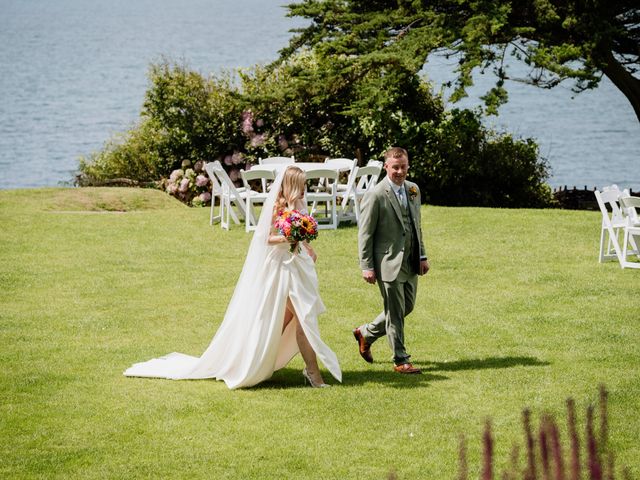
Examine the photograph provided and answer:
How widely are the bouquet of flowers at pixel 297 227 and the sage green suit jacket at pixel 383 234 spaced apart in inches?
22.8

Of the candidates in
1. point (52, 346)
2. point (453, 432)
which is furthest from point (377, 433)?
point (52, 346)

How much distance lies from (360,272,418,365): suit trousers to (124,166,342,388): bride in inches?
25.3

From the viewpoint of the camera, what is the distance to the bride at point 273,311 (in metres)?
8.83

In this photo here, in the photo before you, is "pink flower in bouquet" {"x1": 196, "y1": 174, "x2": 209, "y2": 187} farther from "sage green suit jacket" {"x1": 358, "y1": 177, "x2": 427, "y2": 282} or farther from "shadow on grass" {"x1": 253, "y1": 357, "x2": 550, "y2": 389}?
"sage green suit jacket" {"x1": 358, "y1": 177, "x2": 427, "y2": 282}

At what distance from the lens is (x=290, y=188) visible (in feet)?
29.6

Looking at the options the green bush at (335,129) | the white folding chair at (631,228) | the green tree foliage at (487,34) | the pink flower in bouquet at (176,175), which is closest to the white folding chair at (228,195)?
the green bush at (335,129)

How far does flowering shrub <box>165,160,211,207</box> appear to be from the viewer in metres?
22.2

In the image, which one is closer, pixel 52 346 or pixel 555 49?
pixel 52 346

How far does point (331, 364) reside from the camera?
895cm

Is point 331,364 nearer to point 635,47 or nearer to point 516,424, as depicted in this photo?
point 516,424

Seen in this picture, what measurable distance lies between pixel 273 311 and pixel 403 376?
4.75 ft

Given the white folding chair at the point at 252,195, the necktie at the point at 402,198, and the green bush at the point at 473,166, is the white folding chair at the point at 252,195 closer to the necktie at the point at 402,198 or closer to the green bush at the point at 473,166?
the green bush at the point at 473,166

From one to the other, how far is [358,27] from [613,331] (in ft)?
39.6

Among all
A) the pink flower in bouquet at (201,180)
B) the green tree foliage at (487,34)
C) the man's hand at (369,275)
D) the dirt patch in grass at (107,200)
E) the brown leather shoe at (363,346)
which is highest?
the green tree foliage at (487,34)
